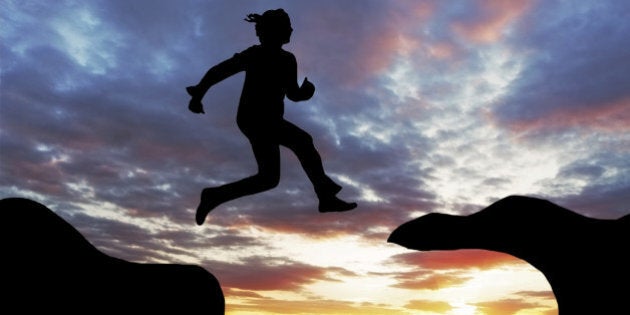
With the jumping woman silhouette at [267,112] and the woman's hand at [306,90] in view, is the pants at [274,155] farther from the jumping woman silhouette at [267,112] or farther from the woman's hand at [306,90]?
the woman's hand at [306,90]

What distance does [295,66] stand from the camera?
670 cm

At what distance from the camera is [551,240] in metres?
5.54

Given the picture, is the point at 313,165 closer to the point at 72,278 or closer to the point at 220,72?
the point at 220,72

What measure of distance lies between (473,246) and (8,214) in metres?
4.43

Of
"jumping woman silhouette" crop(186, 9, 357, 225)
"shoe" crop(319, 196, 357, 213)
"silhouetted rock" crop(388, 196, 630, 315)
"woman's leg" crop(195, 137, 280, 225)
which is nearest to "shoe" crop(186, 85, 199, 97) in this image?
"jumping woman silhouette" crop(186, 9, 357, 225)

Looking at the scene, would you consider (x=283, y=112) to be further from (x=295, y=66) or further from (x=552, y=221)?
(x=552, y=221)

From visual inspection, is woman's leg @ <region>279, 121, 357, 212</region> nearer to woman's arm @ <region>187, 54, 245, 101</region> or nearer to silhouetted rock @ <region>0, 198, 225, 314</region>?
woman's arm @ <region>187, 54, 245, 101</region>

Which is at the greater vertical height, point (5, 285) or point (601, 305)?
point (601, 305)

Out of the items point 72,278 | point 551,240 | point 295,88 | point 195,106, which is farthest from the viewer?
point 295,88

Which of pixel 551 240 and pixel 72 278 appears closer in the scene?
pixel 72 278

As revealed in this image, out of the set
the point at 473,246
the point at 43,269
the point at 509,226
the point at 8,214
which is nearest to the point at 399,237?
the point at 473,246

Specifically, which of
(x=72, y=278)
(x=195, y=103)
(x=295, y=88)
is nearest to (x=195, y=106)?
(x=195, y=103)

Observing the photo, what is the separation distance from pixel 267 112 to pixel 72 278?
2625 mm

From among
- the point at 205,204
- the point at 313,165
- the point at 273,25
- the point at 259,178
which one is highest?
the point at 273,25
